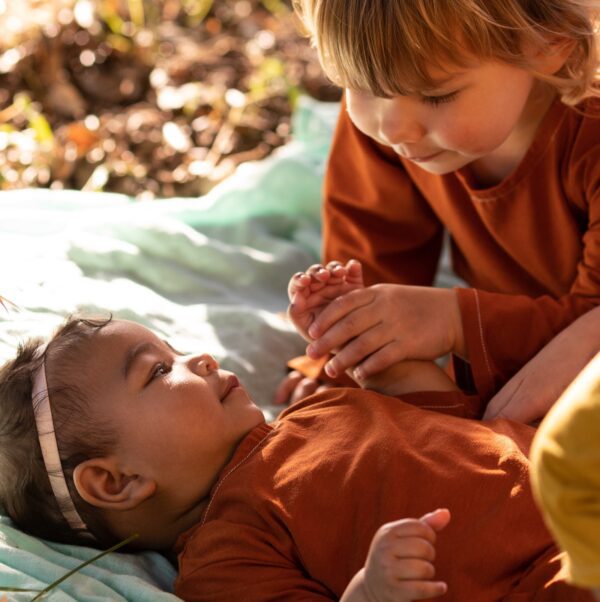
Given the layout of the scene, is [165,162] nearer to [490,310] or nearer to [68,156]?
[68,156]

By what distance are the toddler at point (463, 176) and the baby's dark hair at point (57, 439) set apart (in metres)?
0.34

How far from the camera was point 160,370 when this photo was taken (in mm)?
1334

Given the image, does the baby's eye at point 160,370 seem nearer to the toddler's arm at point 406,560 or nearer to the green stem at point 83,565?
the green stem at point 83,565

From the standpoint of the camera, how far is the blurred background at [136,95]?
2.44 metres

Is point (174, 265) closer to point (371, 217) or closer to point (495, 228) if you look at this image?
point (371, 217)

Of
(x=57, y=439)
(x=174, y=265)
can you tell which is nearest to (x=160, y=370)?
(x=57, y=439)

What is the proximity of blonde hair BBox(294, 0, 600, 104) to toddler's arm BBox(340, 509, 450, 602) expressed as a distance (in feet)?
1.90

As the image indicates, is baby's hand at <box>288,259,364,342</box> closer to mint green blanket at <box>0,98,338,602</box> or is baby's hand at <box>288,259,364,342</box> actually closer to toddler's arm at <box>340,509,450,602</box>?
mint green blanket at <box>0,98,338,602</box>

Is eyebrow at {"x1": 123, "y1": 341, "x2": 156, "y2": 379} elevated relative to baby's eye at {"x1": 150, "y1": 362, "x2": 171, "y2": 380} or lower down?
elevated

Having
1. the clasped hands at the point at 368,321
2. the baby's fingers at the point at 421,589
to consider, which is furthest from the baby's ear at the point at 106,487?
the baby's fingers at the point at 421,589

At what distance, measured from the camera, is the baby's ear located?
1.27 m

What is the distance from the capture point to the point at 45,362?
1315mm

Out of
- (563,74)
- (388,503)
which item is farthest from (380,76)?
(388,503)

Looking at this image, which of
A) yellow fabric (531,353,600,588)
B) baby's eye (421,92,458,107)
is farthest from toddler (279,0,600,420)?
yellow fabric (531,353,600,588)
